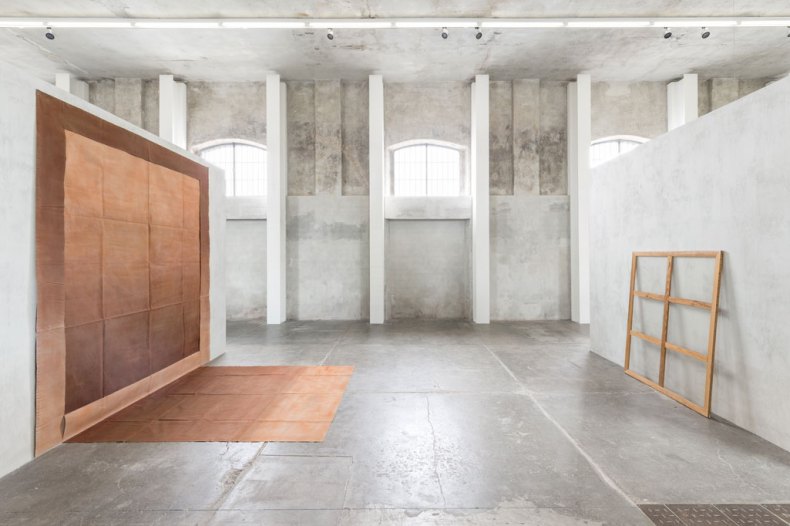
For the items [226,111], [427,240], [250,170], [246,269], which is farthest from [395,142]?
[246,269]

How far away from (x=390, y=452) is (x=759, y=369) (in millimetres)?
3538

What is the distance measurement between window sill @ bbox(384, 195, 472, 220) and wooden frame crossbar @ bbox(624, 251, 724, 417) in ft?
18.7

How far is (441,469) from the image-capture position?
303 centimetres

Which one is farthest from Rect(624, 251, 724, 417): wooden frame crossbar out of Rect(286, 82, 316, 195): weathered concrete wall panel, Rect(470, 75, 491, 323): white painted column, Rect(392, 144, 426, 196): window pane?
Rect(286, 82, 316, 195): weathered concrete wall panel

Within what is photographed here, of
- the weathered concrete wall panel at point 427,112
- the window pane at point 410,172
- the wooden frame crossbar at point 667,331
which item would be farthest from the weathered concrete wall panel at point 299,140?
the wooden frame crossbar at point 667,331

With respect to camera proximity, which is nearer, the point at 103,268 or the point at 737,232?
the point at 737,232

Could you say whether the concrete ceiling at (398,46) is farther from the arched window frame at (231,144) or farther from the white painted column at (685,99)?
the arched window frame at (231,144)

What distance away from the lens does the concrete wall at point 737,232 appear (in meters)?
3.36

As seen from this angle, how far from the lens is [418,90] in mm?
10953

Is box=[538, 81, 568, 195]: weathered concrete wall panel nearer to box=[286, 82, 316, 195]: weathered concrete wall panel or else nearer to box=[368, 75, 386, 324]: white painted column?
box=[368, 75, 386, 324]: white painted column

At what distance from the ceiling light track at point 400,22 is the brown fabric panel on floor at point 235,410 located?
7065 mm

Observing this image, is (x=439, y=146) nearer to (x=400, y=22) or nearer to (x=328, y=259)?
(x=400, y=22)

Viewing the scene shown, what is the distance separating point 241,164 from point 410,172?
5.07 metres

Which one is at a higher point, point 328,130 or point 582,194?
point 328,130
